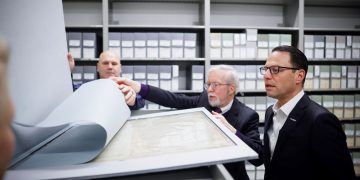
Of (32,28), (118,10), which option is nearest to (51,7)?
(32,28)

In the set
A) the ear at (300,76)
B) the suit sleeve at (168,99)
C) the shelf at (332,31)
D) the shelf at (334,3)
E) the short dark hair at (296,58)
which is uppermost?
the shelf at (334,3)

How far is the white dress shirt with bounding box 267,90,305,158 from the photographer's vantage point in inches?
58.5

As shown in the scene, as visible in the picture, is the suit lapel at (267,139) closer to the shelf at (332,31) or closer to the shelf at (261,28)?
the shelf at (261,28)

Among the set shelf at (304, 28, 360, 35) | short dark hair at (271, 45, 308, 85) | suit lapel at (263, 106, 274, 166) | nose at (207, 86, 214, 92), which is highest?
shelf at (304, 28, 360, 35)

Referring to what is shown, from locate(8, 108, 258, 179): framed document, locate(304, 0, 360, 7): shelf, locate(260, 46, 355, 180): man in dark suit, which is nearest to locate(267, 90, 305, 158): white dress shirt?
locate(260, 46, 355, 180): man in dark suit

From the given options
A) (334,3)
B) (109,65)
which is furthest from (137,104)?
(334,3)

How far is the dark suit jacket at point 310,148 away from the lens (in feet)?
4.04

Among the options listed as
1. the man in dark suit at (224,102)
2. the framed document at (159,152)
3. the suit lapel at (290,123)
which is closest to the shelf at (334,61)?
the man in dark suit at (224,102)

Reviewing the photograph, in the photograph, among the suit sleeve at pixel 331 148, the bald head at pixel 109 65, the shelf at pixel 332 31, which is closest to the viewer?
the suit sleeve at pixel 331 148

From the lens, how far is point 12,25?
15.7 inches

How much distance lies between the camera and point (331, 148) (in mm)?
1235

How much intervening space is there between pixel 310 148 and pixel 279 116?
0.92ft

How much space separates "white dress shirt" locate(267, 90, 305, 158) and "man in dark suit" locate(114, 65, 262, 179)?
81 mm

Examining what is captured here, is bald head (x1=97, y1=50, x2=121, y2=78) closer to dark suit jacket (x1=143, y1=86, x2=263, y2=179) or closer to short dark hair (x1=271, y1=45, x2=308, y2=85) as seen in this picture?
dark suit jacket (x1=143, y1=86, x2=263, y2=179)
